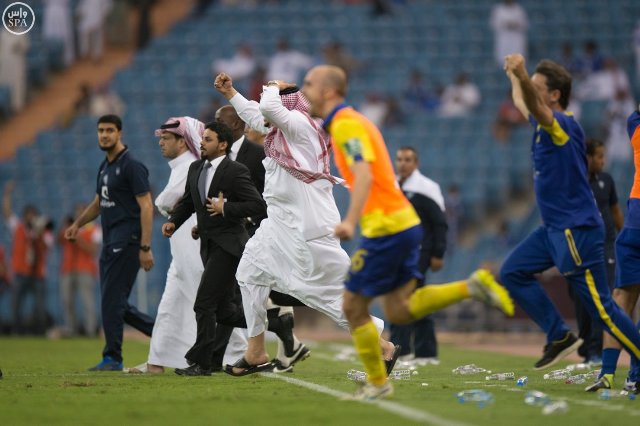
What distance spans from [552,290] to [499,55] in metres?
8.59

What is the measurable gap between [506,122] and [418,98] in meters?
2.14

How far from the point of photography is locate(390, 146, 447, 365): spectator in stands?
1406cm

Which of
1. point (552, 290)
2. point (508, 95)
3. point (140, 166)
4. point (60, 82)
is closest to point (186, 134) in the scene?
point (140, 166)

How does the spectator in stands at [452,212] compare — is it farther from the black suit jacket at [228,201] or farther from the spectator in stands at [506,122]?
the black suit jacket at [228,201]

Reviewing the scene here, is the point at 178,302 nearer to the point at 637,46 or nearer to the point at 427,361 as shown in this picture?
the point at 427,361

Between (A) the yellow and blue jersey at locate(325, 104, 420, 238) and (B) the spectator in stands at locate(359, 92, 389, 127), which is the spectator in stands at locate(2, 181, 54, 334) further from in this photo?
(A) the yellow and blue jersey at locate(325, 104, 420, 238)

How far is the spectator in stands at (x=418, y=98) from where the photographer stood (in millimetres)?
26047

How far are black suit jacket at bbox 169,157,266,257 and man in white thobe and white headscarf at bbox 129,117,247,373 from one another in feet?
2.33

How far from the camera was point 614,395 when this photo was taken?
28.4ft

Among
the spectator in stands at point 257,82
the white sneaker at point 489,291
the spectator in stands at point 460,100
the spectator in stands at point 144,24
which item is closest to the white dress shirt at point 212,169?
the white sneaker at point 489,291

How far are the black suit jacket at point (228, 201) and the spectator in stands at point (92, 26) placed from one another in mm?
19641

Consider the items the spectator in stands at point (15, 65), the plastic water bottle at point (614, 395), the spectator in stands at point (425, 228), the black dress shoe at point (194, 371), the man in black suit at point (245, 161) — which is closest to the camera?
the plastic water bottle at point (614, 395)

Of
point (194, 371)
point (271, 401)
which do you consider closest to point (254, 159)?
point (194, 371)

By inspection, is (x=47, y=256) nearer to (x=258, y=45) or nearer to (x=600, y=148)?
(x=258, y=45)
